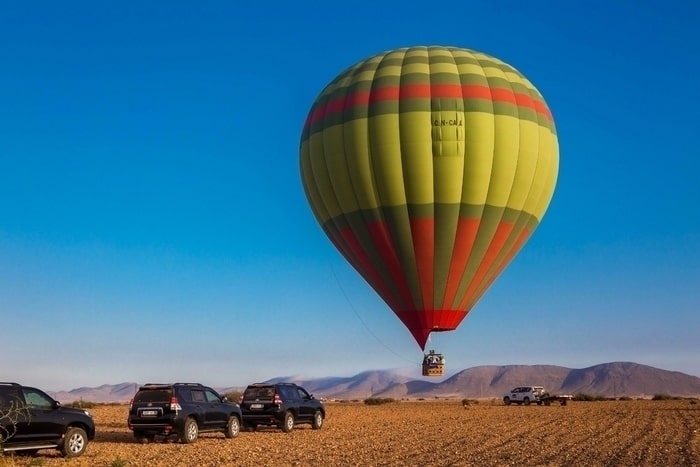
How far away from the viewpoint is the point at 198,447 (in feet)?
74.9

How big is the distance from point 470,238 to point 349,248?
18.8 ft

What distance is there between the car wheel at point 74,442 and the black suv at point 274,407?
8579 millimetres

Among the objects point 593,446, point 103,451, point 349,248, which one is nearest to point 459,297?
point 349,248

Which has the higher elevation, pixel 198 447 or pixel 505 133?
pixel 505 133

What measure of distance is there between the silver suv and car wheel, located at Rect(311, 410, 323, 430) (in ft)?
111

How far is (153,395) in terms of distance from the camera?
24.2 meters

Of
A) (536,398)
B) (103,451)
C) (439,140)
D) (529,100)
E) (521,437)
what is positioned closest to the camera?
(103,451)

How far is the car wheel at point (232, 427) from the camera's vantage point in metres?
25.9

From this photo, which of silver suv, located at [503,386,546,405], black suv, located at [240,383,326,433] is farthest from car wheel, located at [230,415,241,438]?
silver suv, located at [503,386,546,405]

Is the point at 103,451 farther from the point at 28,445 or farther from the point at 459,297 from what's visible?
the point at 459,297

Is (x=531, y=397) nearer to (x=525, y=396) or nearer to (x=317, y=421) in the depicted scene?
(x=525, y=396)

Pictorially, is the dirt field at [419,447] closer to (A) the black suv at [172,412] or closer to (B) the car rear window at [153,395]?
(A) the black suv at [172,412]

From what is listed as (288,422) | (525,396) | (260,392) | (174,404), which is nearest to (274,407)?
(288,422)

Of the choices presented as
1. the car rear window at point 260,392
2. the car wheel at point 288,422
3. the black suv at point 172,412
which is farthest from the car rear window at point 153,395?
the car wheel at point 288,422
